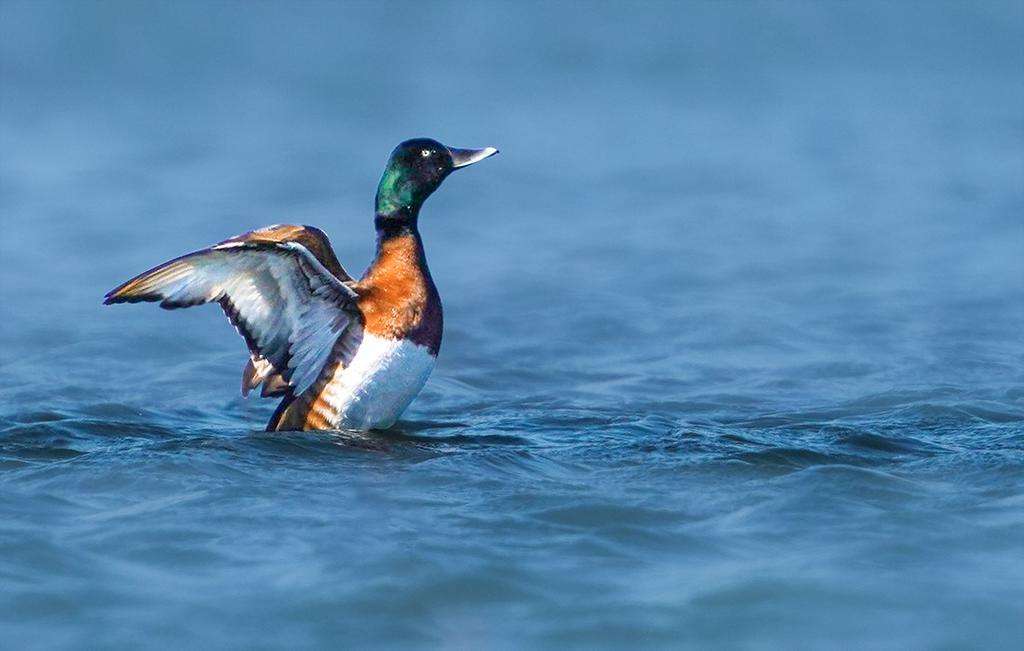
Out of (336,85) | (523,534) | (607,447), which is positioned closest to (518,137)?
(336,85)

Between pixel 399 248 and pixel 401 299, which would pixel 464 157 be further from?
pixel 401 299

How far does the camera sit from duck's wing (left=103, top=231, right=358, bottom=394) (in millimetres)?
7242

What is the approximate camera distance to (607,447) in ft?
24.6

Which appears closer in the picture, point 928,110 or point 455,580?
point 455,580

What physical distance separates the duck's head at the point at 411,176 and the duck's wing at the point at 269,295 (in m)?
0.44

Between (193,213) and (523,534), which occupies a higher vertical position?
(193,213)

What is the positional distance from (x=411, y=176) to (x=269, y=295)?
3.20ft

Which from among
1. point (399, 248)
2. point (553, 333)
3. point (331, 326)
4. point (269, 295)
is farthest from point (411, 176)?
point (553, 333)

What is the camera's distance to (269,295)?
755cm

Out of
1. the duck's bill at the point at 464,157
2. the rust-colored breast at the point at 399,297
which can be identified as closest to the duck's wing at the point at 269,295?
the rust-colored breast at the point at 399,297

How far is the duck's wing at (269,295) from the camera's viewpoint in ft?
23.8

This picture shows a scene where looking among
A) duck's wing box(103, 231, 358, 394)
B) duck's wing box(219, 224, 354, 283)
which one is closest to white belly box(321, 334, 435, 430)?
duck's wing box(103, 231, 358, 394)

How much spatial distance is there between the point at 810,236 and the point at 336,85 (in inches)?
209

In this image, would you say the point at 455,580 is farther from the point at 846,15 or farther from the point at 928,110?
the point at 846,15
